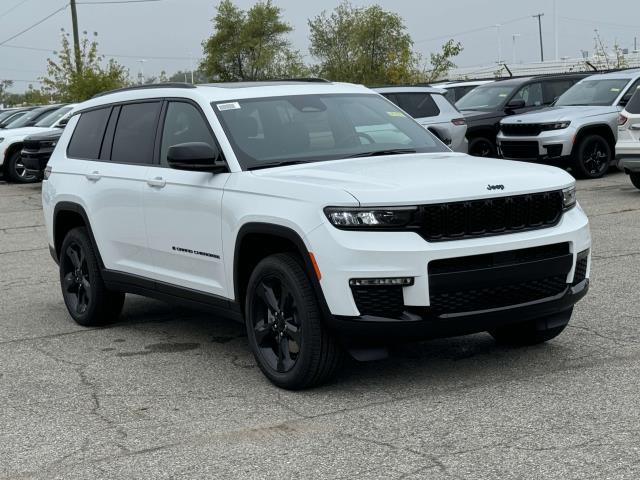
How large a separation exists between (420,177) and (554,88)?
678 inches

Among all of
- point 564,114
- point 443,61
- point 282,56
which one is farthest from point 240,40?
point 564,114

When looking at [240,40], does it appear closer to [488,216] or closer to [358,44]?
[358,44]

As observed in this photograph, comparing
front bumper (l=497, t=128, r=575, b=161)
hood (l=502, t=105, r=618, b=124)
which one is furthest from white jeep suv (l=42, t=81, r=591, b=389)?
hood (l=502, t=105, r=618, b=124)

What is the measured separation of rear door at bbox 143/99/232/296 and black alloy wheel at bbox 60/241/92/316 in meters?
1.16

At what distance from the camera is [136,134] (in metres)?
7.80

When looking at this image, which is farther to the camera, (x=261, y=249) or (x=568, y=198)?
(x=261, y=249)

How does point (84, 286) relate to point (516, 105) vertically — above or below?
below

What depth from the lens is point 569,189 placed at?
20.7ft

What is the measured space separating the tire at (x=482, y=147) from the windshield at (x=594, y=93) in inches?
74.4

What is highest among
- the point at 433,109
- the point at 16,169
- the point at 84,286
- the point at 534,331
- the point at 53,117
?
the point at 53,117

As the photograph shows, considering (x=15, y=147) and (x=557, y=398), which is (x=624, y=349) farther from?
(x=15, y=147)

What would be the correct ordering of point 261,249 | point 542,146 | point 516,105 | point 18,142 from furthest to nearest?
point 18,142
point 516,105
point 542,146
point 261,249

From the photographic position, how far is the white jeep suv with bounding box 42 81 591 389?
5.66 meters

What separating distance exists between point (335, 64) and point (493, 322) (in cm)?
5616
